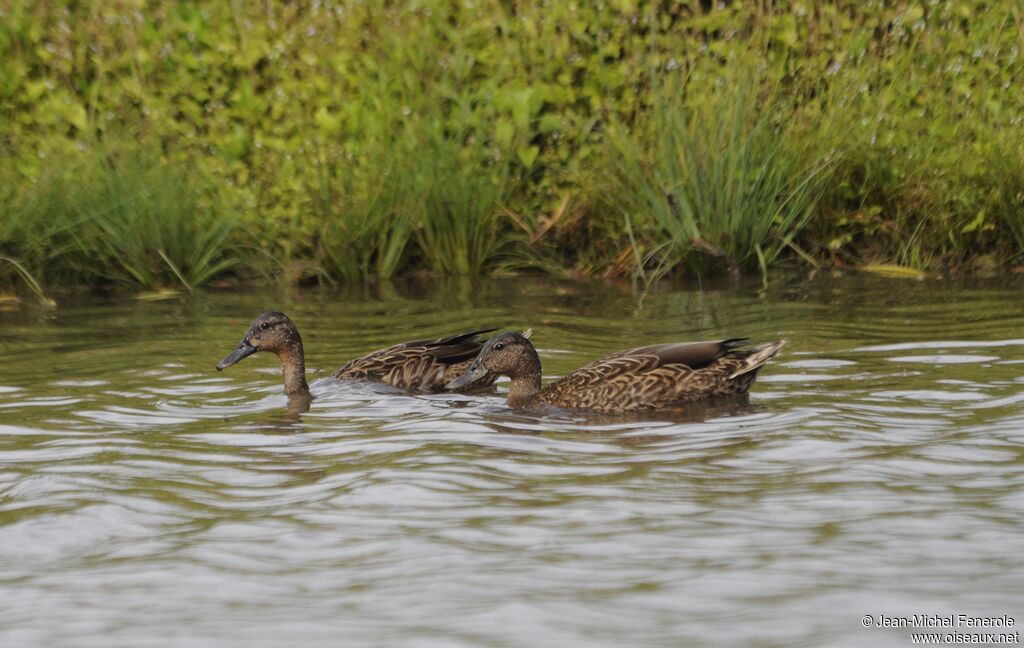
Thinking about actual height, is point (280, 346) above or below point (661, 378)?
above

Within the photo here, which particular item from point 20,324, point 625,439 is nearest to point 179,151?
point 20,324

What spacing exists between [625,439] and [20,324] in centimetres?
548

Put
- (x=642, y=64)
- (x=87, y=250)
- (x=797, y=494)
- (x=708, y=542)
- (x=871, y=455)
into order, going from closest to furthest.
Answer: (x=708, y=542) < (x=797, y=494) < (x=871, y=455) < (x=87, y=250) < (x=642, y=64)

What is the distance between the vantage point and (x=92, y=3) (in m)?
14.2

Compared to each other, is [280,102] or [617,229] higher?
[280,102]

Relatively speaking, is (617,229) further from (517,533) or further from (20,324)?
(517,533)

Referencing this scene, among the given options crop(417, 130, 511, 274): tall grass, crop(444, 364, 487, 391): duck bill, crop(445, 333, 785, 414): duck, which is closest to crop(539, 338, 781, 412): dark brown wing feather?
crop(445, 333, 785, 414): duck

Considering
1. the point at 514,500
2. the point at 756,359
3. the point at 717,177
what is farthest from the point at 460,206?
the point at 514,500

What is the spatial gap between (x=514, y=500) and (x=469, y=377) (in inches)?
112

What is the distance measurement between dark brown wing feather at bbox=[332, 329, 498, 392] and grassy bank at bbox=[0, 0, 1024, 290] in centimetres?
287

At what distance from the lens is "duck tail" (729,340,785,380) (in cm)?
781

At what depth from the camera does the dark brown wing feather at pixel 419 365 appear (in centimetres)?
873

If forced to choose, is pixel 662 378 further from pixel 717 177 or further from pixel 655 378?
pixel 717 177

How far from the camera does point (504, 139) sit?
1270cm
